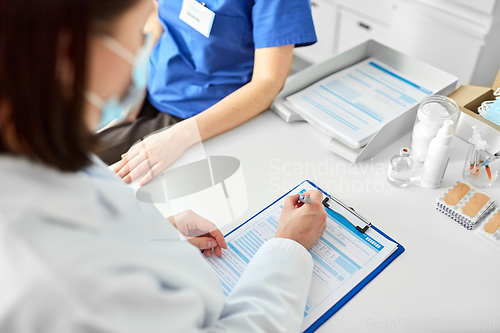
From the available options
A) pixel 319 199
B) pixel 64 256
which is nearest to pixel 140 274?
pixel 64 256

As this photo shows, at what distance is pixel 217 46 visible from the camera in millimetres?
1211

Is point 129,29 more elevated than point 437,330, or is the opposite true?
point 129,29

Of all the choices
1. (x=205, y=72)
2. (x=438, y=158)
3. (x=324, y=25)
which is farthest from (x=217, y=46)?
(x=324, y=25)

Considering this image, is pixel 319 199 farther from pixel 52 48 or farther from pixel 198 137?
pixel 52 48

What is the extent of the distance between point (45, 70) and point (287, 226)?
56 cm

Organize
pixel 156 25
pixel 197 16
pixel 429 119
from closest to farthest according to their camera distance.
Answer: pixel 429 119, pixel 197 16, pixel 156 25

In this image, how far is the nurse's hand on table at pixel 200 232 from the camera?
0.82 m

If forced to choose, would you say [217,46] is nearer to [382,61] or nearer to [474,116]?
[382,61]

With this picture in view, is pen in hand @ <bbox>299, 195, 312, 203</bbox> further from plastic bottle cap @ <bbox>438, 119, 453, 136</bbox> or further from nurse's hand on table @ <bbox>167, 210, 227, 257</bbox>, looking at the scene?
plastic bottle cap @ <bbox>438, 119, 453, 136</bbox>

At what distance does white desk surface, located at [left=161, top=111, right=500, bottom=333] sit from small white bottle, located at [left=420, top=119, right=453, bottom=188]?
1.2 inches

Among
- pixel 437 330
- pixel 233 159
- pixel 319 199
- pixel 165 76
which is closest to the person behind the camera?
pixel 437 330

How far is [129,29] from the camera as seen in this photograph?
48 cm

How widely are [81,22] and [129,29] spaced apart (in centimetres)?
10

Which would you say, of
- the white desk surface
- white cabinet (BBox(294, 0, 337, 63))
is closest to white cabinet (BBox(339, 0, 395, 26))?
white cabinet (BBox(294, 0, 337, 63))
